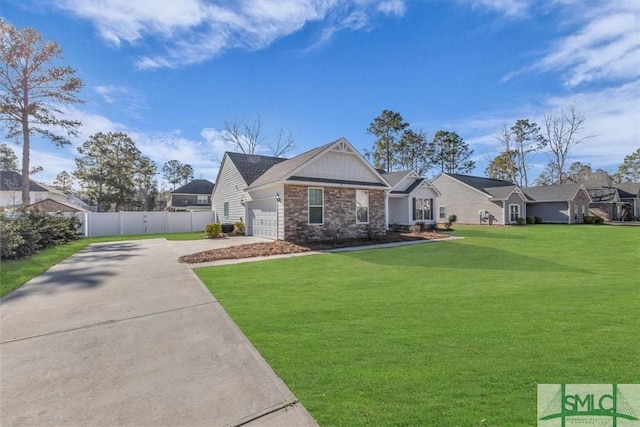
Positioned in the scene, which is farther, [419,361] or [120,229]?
[120,229]

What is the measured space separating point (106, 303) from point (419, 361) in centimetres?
578

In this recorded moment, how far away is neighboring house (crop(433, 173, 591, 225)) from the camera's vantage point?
94.9 ft

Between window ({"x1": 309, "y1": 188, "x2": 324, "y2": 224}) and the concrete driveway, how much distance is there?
8.79m

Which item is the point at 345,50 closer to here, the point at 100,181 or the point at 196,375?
the point at 196,375

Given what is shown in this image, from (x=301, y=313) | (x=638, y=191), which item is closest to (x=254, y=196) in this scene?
(x=301, y=313)

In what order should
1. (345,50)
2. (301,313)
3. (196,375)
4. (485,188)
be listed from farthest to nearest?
(485,188) < (345,50) < (301,313) < (196,375)

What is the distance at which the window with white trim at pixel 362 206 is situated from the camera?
631 inches

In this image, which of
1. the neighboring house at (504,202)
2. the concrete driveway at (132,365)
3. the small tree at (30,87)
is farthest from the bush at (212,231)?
the neighboring house at (504,202)

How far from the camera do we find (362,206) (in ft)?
53.3

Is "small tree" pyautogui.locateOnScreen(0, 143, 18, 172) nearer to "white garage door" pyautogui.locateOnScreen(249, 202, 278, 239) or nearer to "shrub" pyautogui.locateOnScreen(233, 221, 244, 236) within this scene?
"shrub" pyautogui.locateOnScreen(233, 221, 244, 236)

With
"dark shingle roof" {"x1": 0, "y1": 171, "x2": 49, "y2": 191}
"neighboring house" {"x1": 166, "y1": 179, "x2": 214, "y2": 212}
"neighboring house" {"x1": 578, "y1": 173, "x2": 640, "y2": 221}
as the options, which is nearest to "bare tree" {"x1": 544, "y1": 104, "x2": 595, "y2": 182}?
"neighboring house" {"x1": 578, "y1": 173, "x2": 640, "y2": 221}

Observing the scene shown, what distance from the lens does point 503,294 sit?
5.84 metres

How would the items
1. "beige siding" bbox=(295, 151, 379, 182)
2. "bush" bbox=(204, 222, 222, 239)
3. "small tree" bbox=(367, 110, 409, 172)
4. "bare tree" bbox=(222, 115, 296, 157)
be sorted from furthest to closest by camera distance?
"small tree" bbox=(367, 110, 409, 172) < "bare tree" bbox=(222, 115, 296, 157) < "bush" bbox=(204, 222, 222, 239) < "beige siding" bbox=(295, 151, 379, 182)

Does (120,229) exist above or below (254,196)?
below
